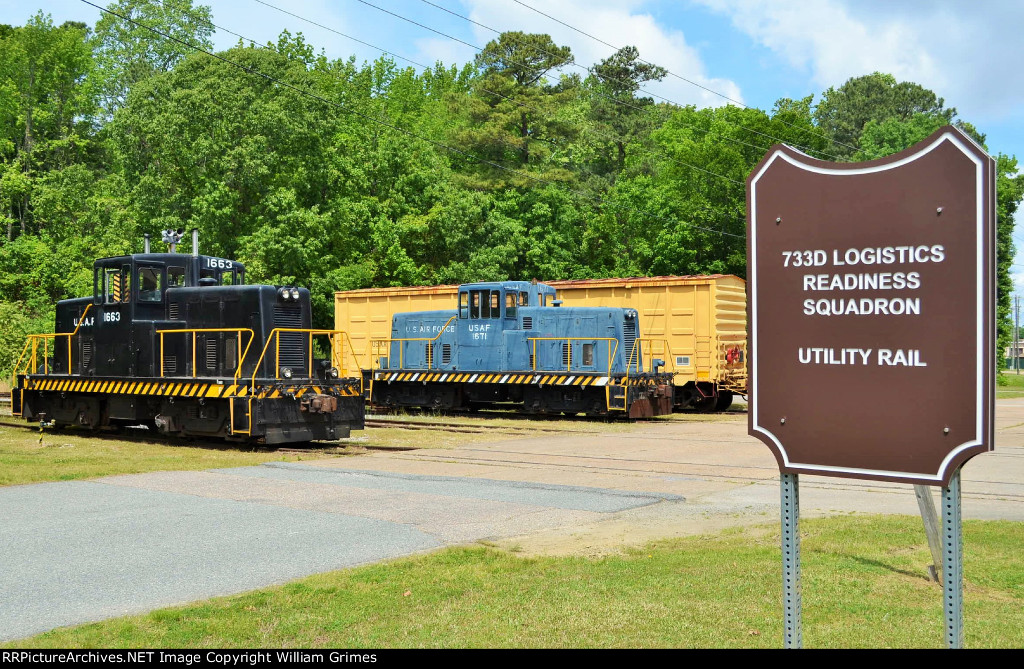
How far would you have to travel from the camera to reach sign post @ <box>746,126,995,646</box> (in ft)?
13.0

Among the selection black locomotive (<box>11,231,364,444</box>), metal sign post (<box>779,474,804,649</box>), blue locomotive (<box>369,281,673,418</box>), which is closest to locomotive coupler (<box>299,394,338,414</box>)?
black locomotive (<box>11,231,364,444</box>)

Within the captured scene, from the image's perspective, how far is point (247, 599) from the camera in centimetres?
641

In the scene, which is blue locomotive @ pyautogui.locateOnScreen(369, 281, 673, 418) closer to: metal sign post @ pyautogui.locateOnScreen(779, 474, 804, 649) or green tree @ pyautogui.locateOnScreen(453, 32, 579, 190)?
metal sign post @ pyautogui.locateOnScreen(779, 474, 804, 649)

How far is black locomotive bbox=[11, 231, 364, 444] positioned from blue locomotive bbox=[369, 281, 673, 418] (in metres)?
7.34

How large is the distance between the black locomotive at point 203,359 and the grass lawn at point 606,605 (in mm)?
9738

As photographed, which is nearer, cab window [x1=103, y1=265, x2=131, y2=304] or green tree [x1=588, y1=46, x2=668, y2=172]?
cab window [x1=103, y1=265, x2=131, y2=304]

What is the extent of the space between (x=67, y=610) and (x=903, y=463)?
5.20m

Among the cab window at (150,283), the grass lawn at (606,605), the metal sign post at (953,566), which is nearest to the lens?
the metal sign post at (953,566)

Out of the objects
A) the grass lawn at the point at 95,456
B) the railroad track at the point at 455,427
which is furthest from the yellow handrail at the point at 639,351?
the grass lawn at the point at 95,456

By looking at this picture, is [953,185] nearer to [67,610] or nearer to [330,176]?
[67,610]

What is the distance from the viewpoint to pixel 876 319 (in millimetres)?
4168

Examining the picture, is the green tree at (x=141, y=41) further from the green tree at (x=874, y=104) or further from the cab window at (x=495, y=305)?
the green tree at (x=874, y=104)

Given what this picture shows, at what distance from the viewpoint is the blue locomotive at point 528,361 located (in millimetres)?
24391

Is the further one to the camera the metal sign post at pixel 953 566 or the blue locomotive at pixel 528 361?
the blue locomotive at pixel 528 361
